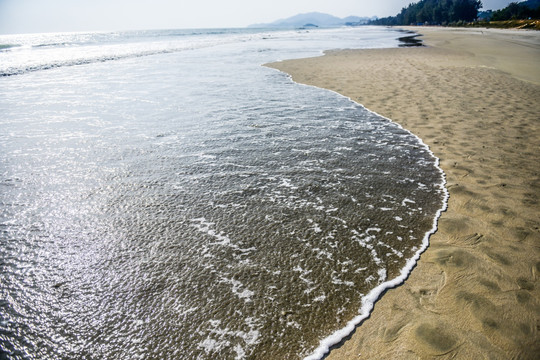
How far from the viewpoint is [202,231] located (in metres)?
3.53

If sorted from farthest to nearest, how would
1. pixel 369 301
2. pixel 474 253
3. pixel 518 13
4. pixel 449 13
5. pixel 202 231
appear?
pixel 449 13 → pixel 518 13 → pixel 202 231 → pixel 474 253 → pixel 369 301

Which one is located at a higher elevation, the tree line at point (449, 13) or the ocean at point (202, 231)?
the tree line at point (449, 13)

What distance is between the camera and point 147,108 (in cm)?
866

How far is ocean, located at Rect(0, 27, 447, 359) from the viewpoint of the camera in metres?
2.35

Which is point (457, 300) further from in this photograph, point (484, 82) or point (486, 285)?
point (484, 82)

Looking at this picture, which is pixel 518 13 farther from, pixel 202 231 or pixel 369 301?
pixel 202 231

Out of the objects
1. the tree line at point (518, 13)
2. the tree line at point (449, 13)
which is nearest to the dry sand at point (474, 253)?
the tree line at point (518, 13)

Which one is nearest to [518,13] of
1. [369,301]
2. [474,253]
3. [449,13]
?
[449,13]

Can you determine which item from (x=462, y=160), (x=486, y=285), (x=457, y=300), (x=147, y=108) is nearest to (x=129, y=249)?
(x=457, y=300)

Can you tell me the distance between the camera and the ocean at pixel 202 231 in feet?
7.70

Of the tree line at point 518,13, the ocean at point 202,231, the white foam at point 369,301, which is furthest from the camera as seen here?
the tree line at point 518,13

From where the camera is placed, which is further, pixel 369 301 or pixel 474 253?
pixel 474 253

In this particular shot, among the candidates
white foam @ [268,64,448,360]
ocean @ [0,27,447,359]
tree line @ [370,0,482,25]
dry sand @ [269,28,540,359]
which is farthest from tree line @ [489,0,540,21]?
white foam @ [268,64,448,360]

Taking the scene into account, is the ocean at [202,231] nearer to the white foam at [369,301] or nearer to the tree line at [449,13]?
the white foam at [369,301]
